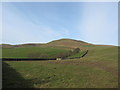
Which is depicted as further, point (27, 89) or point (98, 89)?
point (98, 89)

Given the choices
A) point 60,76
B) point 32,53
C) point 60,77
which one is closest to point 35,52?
point 32,53

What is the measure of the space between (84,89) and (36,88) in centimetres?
379

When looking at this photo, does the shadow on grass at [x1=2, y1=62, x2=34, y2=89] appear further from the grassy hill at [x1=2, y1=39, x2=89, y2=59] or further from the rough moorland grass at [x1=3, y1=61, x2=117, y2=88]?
the grassy hill at [x1=2, y1=39, x2=89, y2=59]

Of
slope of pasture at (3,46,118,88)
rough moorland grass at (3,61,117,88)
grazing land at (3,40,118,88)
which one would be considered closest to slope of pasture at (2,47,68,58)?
grazing land at (3,40,118,88)

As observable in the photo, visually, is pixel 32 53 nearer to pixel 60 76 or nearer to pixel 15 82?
pixel 60 76

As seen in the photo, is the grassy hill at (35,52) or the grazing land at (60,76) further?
the grassy hill at (35,52)

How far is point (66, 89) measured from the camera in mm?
8820

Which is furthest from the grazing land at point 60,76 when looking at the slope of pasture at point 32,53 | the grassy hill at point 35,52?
the grassy hill at point 35,52

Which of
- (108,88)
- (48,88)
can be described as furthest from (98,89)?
(48,88)

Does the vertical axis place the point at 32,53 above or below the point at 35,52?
below

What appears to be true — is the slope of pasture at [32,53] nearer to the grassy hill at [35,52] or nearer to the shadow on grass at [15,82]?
the grassy hill at [35,52]

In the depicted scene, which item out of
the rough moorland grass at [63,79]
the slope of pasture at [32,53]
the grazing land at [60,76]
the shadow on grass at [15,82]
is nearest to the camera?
the shadow on grass at [15,82]

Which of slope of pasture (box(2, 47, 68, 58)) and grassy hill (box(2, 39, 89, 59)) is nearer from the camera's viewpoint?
slope of pasture (box(2, 47, 68, 58))

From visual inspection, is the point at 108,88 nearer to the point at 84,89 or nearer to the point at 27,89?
the point at 84,89
